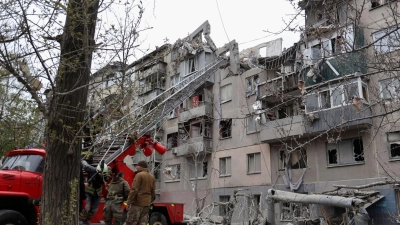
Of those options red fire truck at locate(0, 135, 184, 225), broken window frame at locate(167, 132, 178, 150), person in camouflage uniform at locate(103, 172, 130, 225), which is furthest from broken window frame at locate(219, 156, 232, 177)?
person in camouflage uniform at locate(103, 172, 130, 225)

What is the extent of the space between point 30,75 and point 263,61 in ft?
67.9

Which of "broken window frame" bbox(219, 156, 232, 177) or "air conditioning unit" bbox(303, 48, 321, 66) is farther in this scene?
"broken window frame" bbox(219, 156, 232, 177)

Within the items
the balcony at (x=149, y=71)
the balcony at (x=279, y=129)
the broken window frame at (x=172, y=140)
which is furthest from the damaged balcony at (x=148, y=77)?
the broken window frame at (x=172, y=140)

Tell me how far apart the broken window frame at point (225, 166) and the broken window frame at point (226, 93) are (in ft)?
14.0

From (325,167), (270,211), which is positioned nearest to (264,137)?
(325,167)

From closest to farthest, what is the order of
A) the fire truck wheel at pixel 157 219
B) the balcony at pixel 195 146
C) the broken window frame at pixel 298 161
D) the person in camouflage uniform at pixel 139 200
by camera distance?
1. the person in camouflage uniform at pixel 139 200
2. the fire truck wheel at pixel 157 219
3. the broken window frame at pixel 298 161
4. the balcony at pixel 195 146

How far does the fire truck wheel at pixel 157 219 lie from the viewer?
468 inches

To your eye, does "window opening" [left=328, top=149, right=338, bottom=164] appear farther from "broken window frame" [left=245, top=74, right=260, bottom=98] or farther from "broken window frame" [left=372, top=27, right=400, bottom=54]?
"broken window frame" [left=372, top=27, right=400, bottom=54]

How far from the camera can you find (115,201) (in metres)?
8.85

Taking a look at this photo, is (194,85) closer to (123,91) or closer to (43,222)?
(123,91)

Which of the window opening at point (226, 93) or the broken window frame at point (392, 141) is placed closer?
the broken window frame at point (392, 141)

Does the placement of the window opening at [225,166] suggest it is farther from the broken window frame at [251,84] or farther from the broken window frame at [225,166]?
the broken window frame at [251,84]

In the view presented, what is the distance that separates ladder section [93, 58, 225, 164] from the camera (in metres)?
10.0

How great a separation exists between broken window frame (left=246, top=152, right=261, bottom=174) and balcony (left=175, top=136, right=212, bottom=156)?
3.48 metres
